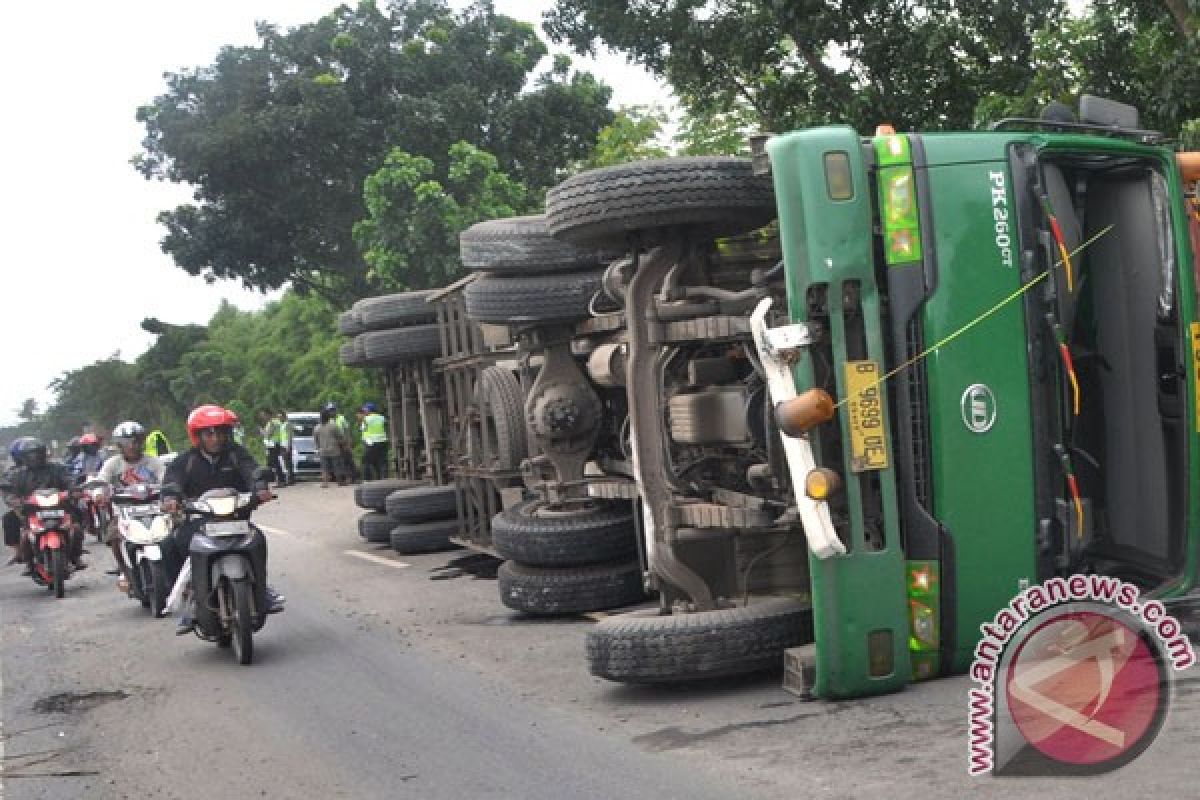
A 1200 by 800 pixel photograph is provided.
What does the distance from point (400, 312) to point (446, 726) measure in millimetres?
8996

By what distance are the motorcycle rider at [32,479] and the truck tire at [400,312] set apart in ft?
11.7

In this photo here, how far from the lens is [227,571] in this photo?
9047mm

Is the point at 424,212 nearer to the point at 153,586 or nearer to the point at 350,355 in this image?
the point at 350,355

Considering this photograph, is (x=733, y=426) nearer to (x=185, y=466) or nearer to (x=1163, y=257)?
(x=1163, y=257)

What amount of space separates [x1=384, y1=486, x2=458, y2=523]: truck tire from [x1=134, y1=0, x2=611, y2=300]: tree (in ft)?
60.1

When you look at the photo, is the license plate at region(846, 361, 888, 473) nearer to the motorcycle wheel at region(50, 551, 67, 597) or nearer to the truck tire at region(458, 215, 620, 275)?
the truck tire at region(458, 215, 620, 275)

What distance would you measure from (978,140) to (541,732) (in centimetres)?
325

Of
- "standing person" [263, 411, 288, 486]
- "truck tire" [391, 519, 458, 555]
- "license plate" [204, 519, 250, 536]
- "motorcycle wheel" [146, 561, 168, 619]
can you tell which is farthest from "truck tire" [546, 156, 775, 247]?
"standing person" [263, 411, 288, 486]

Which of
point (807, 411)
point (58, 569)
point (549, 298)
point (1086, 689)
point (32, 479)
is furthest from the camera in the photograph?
point (32, 479)

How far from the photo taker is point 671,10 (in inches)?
648

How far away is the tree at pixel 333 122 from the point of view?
3284cm

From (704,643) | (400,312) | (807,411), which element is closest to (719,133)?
(400,312)

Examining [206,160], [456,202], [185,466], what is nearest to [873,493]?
[185,466]

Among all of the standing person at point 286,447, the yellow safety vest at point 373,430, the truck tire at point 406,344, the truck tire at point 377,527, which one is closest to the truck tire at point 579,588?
the truck tire at point 406,344
